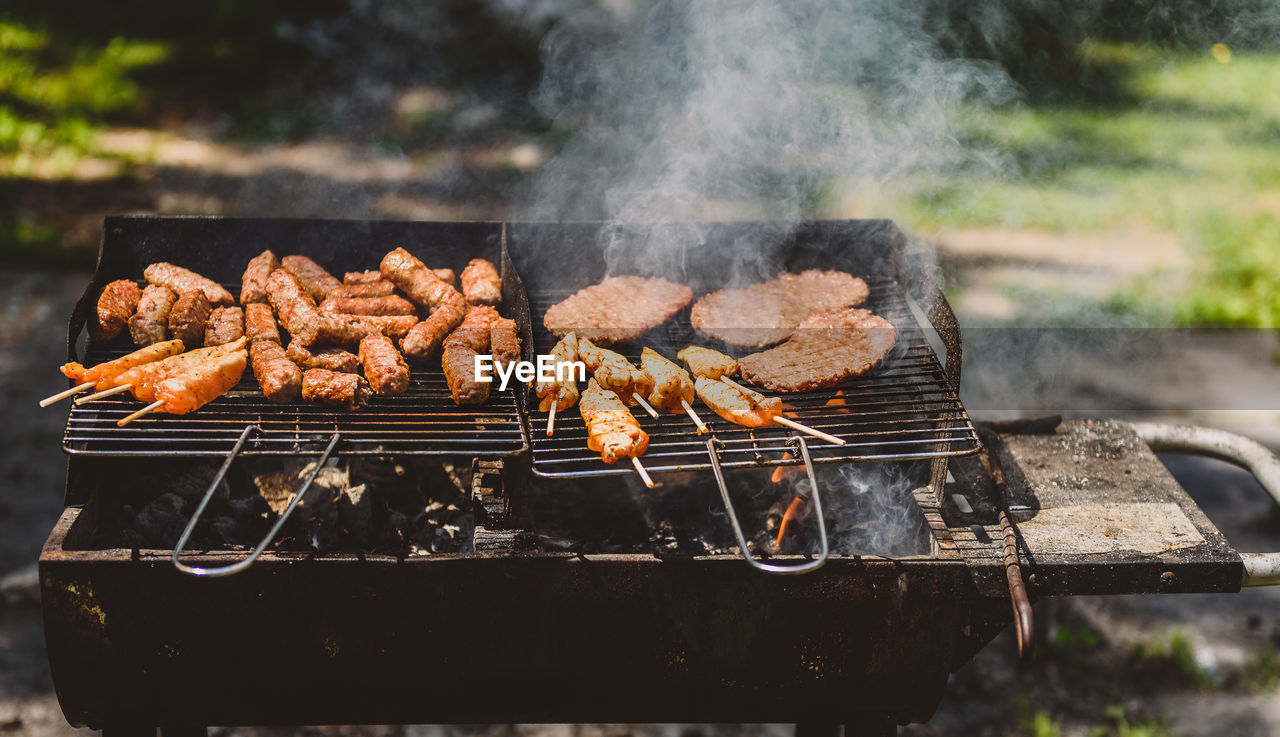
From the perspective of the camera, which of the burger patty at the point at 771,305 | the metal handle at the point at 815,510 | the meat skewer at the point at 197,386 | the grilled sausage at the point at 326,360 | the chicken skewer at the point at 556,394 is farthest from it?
the burger patty at the point at 771,305

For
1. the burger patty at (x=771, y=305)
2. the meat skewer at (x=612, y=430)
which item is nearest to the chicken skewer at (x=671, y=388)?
the meat skewer at (x=612, y=430)

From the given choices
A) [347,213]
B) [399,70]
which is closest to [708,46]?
[347,213]

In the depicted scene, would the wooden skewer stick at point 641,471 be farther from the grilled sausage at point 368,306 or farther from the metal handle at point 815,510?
the grilled sausage at point 368,306

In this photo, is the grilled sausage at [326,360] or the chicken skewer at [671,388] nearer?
the chicken skewer at [671,388]

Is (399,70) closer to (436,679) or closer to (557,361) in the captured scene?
(557,361)

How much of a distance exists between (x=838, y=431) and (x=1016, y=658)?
2.06 metres

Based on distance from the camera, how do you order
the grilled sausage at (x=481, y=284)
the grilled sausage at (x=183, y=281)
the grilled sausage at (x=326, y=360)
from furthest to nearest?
the grilled sausage at (x=481, y=284), the grilled sausage at (x=183, y=281), the grilled sausage at (x=326, y=360)

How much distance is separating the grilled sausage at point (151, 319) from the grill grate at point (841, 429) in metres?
1.41

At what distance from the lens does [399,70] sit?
1096 cm

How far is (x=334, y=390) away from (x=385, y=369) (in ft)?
0.63

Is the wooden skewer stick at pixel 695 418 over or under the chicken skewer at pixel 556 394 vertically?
under

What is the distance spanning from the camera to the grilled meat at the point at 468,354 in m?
3.04

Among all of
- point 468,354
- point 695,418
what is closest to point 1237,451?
point 695,418

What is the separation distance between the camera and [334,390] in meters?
3.02
